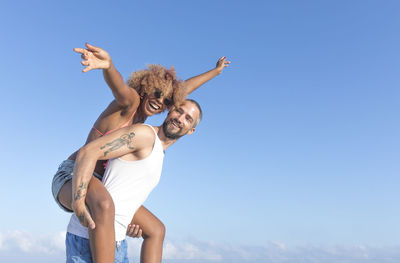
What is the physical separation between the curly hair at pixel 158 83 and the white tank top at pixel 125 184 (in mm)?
724

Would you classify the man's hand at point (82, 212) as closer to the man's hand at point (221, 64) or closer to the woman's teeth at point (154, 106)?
the woman's teeth at point (154, 106)

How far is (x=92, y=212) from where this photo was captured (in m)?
4.37

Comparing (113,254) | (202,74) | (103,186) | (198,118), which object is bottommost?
(113,254)

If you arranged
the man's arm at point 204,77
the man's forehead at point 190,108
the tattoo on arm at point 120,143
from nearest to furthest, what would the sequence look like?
1. the tattoo on arm at point 120,143
2. the man's forehead at point 190,108
3. the man's arm at point 204,77

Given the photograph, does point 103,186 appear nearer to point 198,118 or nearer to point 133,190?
point 133,190

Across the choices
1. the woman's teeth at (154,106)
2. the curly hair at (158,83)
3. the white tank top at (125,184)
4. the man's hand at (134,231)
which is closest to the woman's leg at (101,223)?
the white tank top at (125,184)

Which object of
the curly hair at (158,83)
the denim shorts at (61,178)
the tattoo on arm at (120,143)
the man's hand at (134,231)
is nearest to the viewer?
the tattoo on arm at (120,143)

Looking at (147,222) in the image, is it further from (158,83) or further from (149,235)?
(158,83)

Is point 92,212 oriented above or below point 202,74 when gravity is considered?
below

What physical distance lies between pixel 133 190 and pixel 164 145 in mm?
807

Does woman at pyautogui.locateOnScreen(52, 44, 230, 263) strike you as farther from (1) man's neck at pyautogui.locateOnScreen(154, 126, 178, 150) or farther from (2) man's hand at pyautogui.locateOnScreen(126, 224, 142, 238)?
(1) man's neck at pyautogui.locateOnScreen(154, 126, 178, 150)

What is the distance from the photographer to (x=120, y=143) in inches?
178

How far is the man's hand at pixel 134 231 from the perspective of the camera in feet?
18.0

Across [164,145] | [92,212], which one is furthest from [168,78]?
[92,212]
